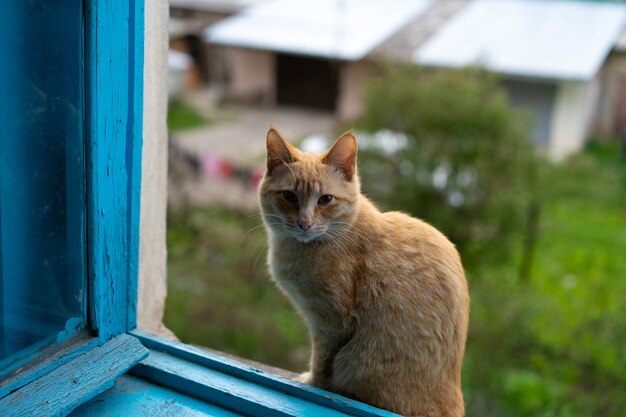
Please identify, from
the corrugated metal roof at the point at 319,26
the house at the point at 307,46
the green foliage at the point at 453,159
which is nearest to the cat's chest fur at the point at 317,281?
the green foliage at the point at 453,159

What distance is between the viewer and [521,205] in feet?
26.6

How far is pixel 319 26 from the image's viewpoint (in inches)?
615

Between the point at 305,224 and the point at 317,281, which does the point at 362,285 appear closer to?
the point at 317,281

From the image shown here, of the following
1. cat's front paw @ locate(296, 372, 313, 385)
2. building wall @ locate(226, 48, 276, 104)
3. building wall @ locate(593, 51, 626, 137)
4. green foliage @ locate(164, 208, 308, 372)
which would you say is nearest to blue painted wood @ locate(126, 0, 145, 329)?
cat's front paw @ locate(296, 372, 313, 385)

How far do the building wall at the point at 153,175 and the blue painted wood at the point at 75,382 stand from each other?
214mm

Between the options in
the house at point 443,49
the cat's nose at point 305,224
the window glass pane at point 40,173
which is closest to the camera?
the window glass pane at point 40,173

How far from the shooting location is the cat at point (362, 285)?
172 centimetres

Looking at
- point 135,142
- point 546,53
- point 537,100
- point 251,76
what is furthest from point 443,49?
point 135,142

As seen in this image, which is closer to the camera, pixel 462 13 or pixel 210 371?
pixel 210 371

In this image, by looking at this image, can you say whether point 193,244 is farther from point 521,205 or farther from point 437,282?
point 437,282

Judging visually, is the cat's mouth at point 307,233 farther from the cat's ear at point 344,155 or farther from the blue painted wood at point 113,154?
the blue painted wood at point 113,154

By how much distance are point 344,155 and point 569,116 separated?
1303cm

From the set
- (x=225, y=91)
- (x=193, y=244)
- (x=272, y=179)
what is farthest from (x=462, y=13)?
(x=272, y=179)

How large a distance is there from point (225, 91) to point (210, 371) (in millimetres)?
16286
